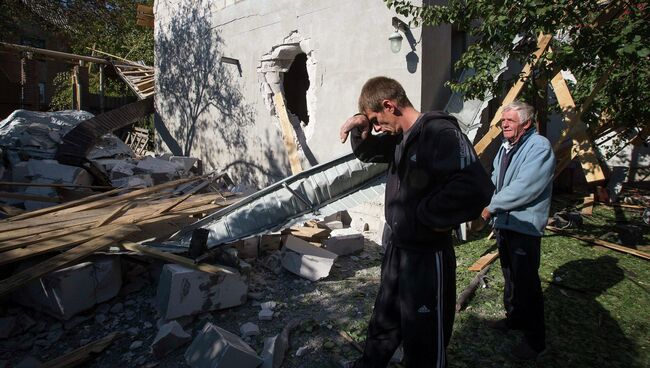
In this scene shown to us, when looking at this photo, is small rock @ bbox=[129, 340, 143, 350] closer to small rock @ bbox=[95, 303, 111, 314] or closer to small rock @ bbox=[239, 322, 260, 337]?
small rock @ bbox=[95, 303, 111, 314]

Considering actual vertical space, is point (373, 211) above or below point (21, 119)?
below

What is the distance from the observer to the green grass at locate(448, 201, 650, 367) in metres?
2.95

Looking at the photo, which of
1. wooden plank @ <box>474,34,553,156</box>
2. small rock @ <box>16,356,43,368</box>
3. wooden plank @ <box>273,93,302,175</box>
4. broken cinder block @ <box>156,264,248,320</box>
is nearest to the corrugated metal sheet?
broken cinder block @ <box>156,264,248,320</box>

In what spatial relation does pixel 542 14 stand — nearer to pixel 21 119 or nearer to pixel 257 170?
pixel 257 170

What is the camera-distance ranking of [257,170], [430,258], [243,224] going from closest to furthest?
1. [430,258]
2. [243,224]
3. [257,170]

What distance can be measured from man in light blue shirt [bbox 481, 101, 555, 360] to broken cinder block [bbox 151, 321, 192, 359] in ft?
8.09

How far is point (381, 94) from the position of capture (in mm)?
2141

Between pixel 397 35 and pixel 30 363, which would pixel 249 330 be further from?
pixel 397 35

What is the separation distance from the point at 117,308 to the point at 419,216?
3044 mm

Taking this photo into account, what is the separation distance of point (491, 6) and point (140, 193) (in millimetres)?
5080

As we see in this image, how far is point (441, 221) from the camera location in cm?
186

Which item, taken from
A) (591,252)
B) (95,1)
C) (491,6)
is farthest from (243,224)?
(95,1)

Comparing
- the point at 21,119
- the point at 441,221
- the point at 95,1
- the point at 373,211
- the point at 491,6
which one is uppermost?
the point at 95,1

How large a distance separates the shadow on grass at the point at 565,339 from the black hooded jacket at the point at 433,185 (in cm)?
141
